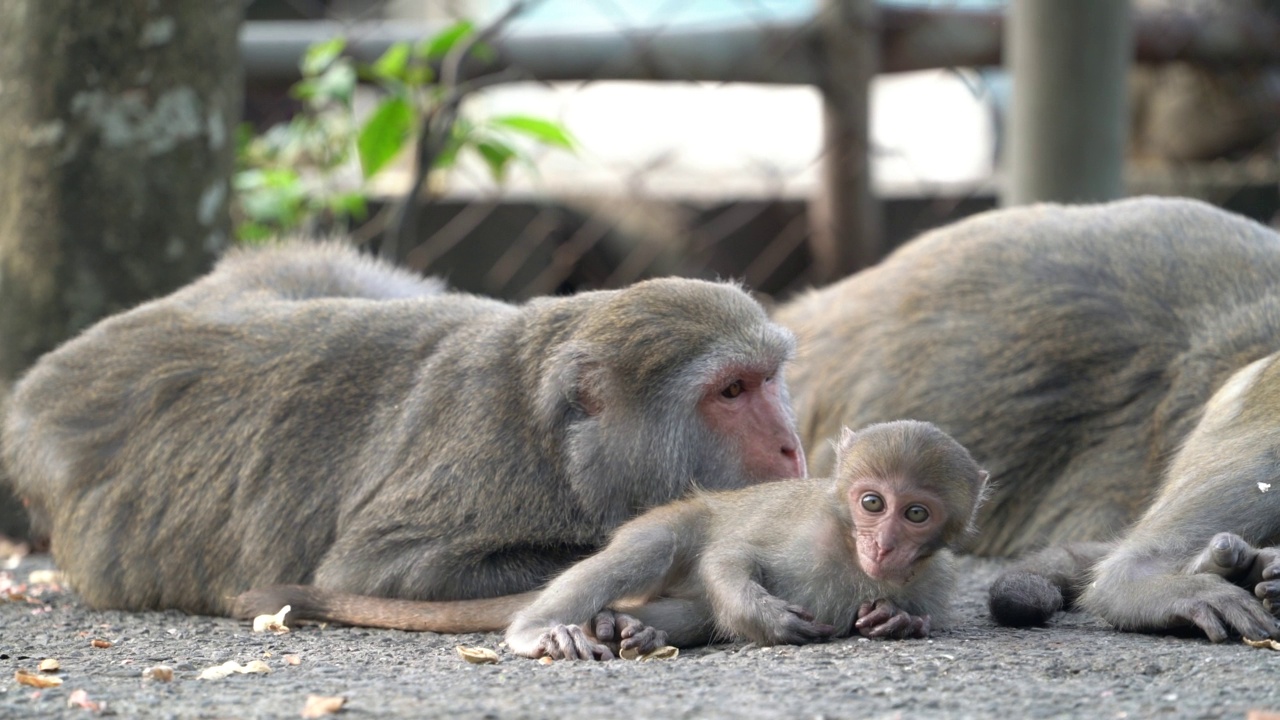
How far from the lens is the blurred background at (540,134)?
17.9 feet

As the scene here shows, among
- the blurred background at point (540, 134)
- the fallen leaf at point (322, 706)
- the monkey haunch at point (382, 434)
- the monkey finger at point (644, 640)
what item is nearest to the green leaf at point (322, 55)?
the blurred background at point (540, 134)

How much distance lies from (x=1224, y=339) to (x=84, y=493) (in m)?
3.32

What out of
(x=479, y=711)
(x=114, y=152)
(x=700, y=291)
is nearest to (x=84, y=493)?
(x=114, y=152)

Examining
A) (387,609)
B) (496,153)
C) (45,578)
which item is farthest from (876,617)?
(496,153)

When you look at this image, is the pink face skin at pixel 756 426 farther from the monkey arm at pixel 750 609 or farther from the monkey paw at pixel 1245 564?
the monkey paw at pixel 1245 564

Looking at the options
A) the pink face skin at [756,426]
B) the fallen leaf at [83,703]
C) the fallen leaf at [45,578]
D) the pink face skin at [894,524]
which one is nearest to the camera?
the fallen leaf at [83,703]

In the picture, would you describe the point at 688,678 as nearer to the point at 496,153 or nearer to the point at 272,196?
the point at 496,153

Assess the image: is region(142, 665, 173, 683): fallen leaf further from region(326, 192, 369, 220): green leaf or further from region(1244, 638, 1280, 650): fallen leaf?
region(326, 192, 369, 220): green leaf

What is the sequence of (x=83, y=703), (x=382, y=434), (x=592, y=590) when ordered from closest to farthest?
(x=83, y=703), (x=592, y=590), (x=382, y=434)

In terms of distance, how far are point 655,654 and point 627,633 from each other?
8 centimetres

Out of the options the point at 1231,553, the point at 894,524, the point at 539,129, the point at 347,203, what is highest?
the point at 539,129

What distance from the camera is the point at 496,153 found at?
6891mm

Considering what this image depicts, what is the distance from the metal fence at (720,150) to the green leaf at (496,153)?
0.13m

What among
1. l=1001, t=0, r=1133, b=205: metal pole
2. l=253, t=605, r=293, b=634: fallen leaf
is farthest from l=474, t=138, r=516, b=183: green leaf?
l=253, t=605, r=293, b=634: fallen leaf
